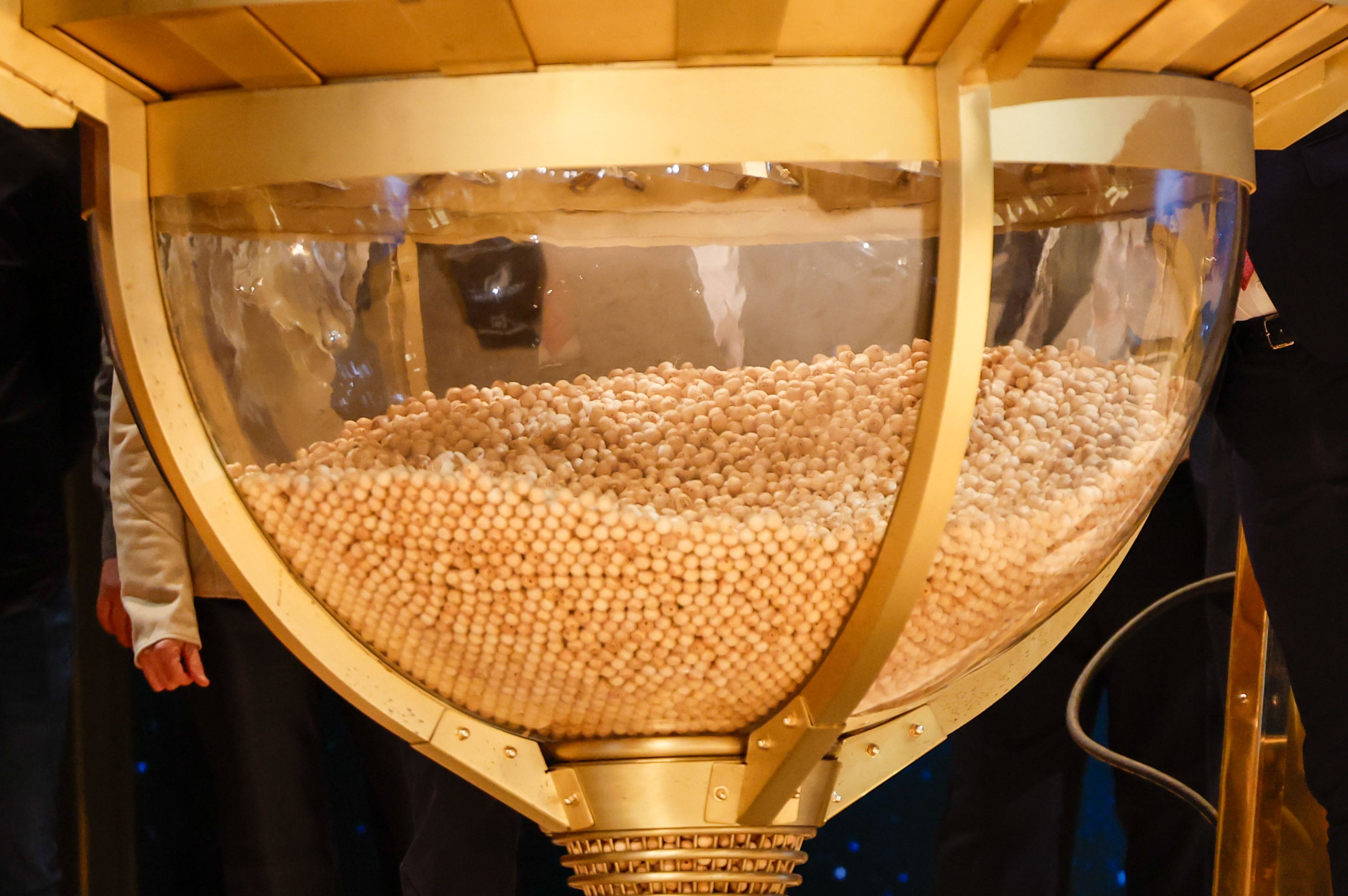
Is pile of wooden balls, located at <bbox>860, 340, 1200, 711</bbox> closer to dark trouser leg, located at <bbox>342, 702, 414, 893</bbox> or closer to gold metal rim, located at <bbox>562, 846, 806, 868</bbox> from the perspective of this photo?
gold metal rim, located at <bbox>562, 846, 806, 868</bbox>

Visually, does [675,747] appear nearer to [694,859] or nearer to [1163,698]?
[694,859]

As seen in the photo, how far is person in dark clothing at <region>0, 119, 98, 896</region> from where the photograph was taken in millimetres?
934

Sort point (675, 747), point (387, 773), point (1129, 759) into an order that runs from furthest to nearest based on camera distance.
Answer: point (387, 773), point (1129, 759), point (675, 747)

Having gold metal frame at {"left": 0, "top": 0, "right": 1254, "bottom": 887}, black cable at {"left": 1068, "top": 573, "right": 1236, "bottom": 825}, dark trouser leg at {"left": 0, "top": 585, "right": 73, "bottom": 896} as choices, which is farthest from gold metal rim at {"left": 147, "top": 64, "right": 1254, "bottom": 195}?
dark trouser leg at {"left": 0, "top": 585, "right": 73, "bottom": 896}

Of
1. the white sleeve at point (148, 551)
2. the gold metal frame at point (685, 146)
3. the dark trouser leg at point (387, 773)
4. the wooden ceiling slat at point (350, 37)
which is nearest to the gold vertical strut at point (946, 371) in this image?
the gold metal frame at point (685, 146)

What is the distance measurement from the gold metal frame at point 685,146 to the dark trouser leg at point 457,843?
67 centimetres

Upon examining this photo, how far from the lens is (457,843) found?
0.95 meters

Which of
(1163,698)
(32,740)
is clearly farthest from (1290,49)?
(32,740)

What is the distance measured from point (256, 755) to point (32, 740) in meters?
0.21

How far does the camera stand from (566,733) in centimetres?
35

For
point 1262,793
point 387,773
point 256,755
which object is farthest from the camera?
point 387,773

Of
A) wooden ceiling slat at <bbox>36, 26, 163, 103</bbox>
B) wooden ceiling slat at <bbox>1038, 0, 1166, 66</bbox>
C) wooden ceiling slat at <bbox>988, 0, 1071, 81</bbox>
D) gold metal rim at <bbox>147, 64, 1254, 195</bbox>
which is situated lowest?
gold metal rim at <bbox>147, 64, 1254, 195</bbox>

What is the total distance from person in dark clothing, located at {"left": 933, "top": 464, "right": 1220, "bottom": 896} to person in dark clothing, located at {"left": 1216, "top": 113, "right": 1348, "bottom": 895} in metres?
0.37

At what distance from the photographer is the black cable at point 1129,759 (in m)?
0.60
